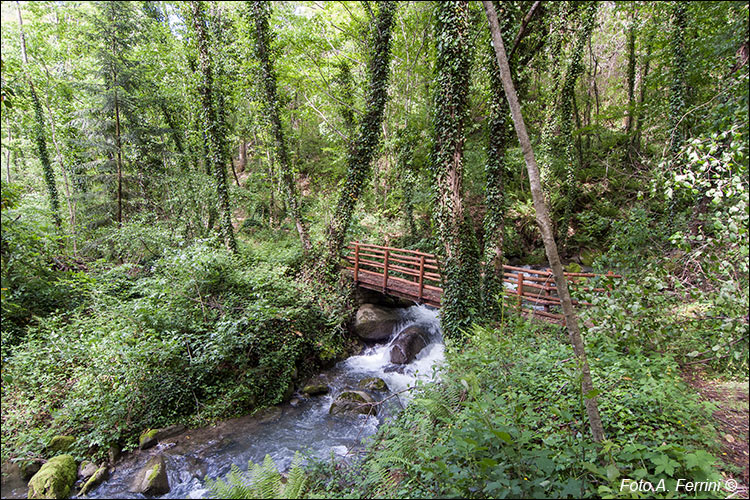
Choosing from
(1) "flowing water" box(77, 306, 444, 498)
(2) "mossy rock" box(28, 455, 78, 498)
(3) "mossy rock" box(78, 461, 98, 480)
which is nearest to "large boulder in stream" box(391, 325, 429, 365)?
(1) "flowing water" box(77, 306, 444, 498)

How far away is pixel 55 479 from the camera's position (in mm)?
4270

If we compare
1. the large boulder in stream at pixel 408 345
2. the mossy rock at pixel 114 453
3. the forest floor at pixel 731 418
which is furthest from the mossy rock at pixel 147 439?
the forest floor at pixel 731 418

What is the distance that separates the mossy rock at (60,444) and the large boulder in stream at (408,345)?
6373 millimetres

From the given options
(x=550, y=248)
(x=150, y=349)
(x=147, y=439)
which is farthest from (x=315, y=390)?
(x=550, y=248)

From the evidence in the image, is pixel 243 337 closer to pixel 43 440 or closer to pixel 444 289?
pixel 43 440

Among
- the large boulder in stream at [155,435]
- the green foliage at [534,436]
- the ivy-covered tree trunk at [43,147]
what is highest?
the ivy-covered tree trunk at [43,147]

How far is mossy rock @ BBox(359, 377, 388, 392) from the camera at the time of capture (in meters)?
7.12

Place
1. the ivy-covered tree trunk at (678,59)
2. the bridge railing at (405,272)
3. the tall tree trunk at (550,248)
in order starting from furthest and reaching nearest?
the bridge railing at (405,272)
the ivy-covered tree trunk at (678,59)
the tall tree trunk at (550,248)

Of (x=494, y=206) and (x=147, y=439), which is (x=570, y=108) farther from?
(x=147, y=439)

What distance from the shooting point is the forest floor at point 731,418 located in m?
2.33

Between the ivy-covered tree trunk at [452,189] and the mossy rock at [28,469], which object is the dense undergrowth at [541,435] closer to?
the ivy-covered tree trunk at [452,189]

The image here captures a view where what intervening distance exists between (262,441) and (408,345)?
166 inches

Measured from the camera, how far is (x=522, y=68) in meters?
6.32

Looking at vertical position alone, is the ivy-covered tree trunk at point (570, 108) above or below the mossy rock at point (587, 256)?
above
